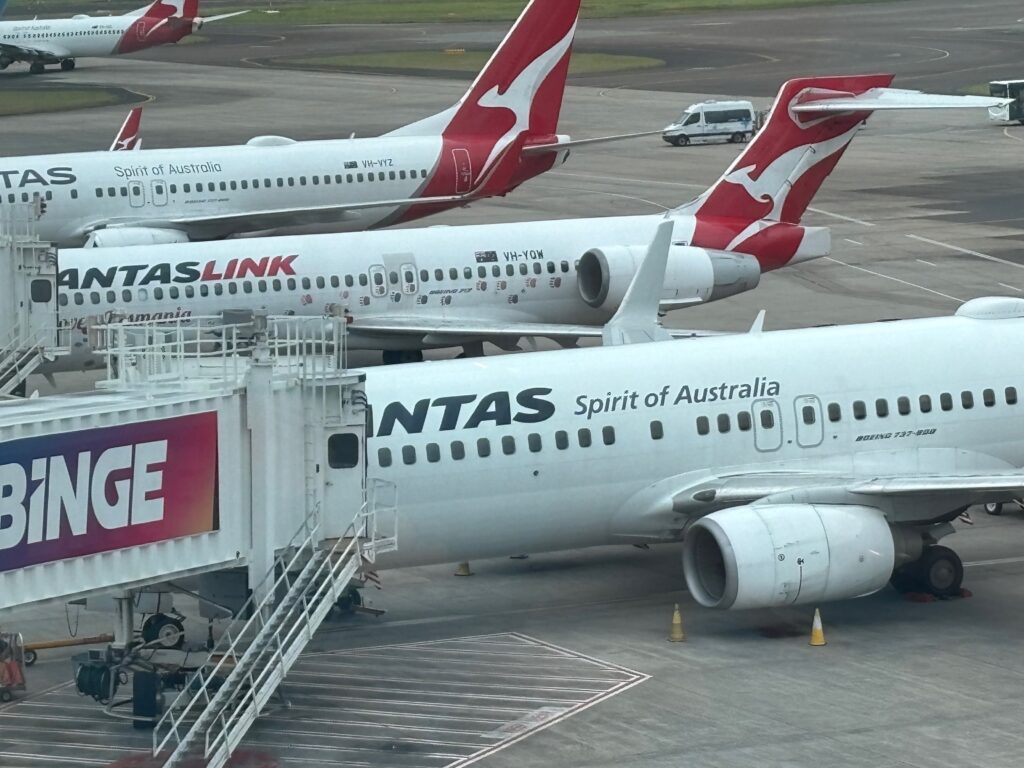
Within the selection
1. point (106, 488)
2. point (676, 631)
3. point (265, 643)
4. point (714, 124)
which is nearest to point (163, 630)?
point (265, 643)

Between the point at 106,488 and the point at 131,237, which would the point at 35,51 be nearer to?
the point at 131,237

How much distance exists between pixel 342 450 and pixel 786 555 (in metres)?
7.74

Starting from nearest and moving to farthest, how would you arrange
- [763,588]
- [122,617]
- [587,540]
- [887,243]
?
1. [122,617]
2. [763,588]
3. [587,540]
4. [887,243]

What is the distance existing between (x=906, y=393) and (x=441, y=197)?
91.5ft

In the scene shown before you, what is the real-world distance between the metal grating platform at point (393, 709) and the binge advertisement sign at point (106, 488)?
153 inches

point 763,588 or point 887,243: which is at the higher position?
point 887,243

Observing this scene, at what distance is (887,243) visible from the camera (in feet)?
211

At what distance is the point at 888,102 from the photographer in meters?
42.3

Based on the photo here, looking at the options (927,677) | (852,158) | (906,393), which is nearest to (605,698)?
(927,677)

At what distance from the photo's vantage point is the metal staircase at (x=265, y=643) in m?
23.8

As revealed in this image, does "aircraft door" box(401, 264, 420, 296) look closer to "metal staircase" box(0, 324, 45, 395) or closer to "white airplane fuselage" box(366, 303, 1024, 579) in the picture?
"white airplane fuselage" box(366, 303, 1024, 579)

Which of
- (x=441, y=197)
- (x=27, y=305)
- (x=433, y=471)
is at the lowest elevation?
(x=433, y=471)

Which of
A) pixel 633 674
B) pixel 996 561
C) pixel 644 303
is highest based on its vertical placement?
pixel 644 303

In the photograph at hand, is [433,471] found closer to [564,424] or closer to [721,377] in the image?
[564,424]
